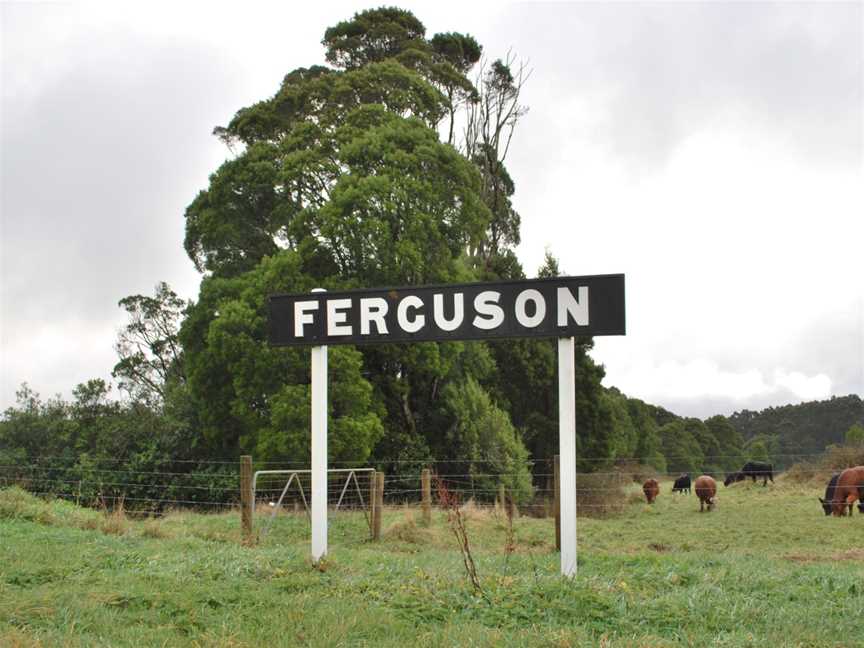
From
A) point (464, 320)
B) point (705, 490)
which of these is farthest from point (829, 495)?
point (464, 320)

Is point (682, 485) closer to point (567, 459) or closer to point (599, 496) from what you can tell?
point (599, 496)

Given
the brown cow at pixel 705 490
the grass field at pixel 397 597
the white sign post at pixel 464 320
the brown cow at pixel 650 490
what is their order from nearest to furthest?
1. the grass field at pixel 397 597
2. the white sign post at pixel 464 320
3. the brown cow at pixel 705 490
4. the brown cow at pixel 650 490

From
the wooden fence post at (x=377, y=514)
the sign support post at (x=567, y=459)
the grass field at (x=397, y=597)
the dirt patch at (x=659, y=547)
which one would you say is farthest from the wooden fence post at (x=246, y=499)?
the dirt patch at (x=659, y=547)

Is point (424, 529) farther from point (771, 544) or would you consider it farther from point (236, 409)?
point (236, 409)

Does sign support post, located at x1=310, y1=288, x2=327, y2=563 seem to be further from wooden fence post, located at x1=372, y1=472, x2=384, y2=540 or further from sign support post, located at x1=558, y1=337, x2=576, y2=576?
wooden fence post, located at x1=372, y1=472, x2=384, y2=540

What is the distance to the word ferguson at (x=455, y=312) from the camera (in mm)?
8102

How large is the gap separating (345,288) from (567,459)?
1302 cm

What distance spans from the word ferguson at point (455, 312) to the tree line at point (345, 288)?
10.4 meters

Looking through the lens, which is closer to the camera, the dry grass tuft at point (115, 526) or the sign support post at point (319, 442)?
the sign support post at point (319, 442)

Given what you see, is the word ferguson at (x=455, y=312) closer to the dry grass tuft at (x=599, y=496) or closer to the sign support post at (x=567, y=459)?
the sign support post at (x=567, y=459)

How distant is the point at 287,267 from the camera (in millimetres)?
22234

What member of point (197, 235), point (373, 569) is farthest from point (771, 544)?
point (197, 235)

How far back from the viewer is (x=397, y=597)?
653cm

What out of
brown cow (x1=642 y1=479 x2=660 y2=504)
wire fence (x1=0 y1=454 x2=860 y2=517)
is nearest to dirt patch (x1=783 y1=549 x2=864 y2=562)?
wire fence (x1=0 y1=454 x2=860 y2=517)
